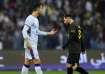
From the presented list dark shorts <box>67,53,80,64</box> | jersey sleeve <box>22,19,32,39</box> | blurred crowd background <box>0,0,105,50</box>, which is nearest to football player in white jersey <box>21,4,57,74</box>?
jersey sleeve <box>22,19,32,39</box>

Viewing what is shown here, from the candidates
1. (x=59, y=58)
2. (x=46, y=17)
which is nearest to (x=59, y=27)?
(x=46, y=17)

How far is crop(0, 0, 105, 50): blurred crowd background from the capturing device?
22594 millimetres

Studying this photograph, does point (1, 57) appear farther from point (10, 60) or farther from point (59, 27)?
point (59, 27)

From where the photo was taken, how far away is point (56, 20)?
79.4 feet

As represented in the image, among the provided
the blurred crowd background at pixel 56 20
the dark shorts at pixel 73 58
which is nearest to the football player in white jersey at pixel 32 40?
the dark shorts at pixel 73 58

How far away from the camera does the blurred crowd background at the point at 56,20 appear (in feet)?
74.1

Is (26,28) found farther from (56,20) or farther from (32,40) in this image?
(56,20)

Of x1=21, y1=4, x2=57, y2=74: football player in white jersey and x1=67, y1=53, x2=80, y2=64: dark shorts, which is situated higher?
x1=21, y1=4, x2=57, y2=74: football player in white jersey

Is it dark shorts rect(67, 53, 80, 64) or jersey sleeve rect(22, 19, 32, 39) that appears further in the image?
jersey sleeve rect(22, 19, 32, 39)

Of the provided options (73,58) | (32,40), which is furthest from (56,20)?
(73,58)

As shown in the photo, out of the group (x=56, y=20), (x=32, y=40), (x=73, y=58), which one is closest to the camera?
(x=73, y=58)

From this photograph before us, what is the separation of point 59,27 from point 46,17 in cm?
81

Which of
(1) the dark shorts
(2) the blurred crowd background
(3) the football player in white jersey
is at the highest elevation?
(2) the blurred crowd background

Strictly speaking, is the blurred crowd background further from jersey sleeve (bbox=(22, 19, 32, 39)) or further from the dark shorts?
the dark shorts
